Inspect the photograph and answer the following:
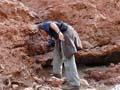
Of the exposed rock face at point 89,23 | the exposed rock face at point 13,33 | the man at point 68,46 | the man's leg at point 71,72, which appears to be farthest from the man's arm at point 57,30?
the exposed rock face at point 89,23

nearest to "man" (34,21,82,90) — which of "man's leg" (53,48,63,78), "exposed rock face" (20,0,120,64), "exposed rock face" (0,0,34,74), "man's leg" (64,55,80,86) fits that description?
"man's leg" (64,55,80,86)

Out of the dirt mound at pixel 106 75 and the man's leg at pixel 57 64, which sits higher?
the man's leg at pixel 57 64

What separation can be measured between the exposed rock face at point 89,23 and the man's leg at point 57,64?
81 cm

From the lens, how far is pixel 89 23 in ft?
22.5

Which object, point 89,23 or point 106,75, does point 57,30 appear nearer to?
point 106,75

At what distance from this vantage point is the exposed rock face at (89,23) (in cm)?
675

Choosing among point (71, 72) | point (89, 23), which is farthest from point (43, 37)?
point (71, 72)

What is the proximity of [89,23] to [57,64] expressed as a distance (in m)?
1.40

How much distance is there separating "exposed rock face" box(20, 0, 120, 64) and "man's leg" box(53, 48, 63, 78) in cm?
81

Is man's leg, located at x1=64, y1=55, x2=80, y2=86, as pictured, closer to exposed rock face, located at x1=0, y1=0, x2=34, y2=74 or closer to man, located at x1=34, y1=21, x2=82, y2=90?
man, located at x1=34, y1=21, x2=82, y2=90

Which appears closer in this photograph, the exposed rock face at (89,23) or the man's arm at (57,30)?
the man's arm at (57,30)

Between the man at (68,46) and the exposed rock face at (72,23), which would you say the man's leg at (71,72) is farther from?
the exposed rock face at (72,23)

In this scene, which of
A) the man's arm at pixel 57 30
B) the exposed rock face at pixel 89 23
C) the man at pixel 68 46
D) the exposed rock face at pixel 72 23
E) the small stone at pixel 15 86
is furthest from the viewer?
the exposed rock face at pixel 89 23

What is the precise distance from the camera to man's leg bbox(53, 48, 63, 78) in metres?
5.88
